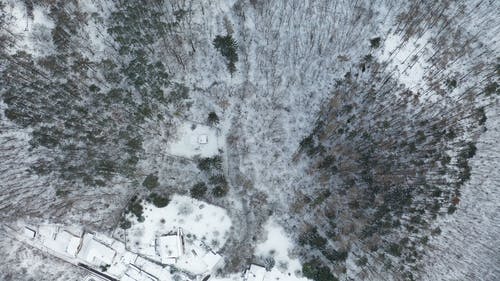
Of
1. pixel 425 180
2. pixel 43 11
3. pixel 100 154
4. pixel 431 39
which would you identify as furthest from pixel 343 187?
pixel 43 11

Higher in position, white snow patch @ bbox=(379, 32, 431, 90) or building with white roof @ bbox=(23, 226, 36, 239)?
white snow patch @ bbox=(379, 32, 431, 90)

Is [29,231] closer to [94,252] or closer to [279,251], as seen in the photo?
[94,252]

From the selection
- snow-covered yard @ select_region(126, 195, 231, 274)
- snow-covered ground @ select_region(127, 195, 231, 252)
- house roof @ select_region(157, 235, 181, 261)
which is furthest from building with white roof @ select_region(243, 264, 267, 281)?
house roof @ select_region(157, 235, 181, 261)

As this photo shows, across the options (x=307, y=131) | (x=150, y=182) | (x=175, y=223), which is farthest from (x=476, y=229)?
(x=150, y=182)

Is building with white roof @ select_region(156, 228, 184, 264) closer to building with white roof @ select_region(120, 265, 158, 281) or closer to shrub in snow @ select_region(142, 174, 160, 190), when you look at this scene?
building with white roof @ select_region(120, 265, 158, 281)

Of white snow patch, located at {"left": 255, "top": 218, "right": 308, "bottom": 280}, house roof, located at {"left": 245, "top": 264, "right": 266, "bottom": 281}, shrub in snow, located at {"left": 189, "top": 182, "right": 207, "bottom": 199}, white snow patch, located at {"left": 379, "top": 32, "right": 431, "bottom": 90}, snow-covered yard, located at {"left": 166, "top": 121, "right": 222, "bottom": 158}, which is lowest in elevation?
house roof, located at {"left": 245, "top": 264, "right": 266, "bottom": 281}

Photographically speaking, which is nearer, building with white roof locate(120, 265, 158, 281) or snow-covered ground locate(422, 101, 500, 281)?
snow-covered ground locate(422, 101, 500, 281)

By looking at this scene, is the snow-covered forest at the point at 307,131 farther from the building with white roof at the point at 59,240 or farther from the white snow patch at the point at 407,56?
the building with white roof at the point at 59,240
